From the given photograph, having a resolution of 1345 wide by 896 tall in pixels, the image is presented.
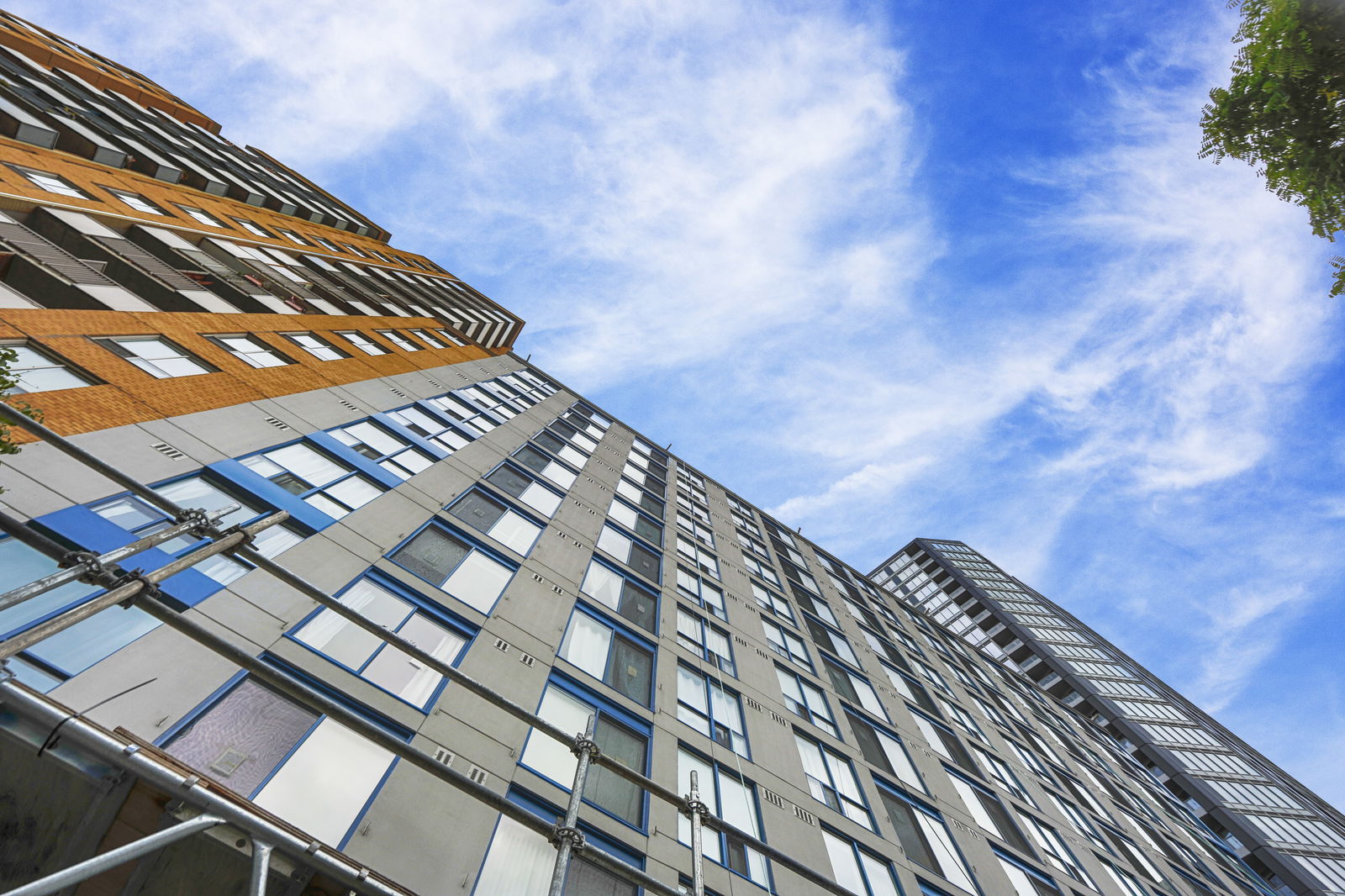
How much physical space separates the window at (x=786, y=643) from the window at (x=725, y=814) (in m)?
8.93

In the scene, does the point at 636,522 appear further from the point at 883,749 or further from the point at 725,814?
the point at 725,814

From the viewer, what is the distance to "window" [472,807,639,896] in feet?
29.8

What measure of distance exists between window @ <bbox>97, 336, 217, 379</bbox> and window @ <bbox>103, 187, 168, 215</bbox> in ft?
37.6

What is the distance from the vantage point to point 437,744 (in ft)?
34.5

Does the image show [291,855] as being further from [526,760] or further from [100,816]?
[526,760]

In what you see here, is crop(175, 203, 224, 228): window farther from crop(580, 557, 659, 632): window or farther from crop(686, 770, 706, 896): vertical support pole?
crop(686, 770, 706, 896): vertical support pole

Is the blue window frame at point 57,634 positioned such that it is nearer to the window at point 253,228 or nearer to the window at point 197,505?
the window at point 197,505

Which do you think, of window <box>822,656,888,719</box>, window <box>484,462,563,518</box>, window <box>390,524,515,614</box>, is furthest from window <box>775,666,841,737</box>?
window <box>390,524,515,614</box>

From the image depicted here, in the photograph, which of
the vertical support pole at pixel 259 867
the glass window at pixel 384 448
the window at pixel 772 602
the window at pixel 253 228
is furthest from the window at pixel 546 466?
the vertical support pole at pixel 259 867

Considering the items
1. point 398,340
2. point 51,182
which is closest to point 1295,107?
point 398,340

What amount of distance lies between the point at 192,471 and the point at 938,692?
1191 inches

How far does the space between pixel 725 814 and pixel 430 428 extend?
1532 centimetres

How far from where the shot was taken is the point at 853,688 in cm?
2467

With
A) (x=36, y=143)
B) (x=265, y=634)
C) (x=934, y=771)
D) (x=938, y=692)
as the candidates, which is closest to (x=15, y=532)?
(x=265, y=634)
